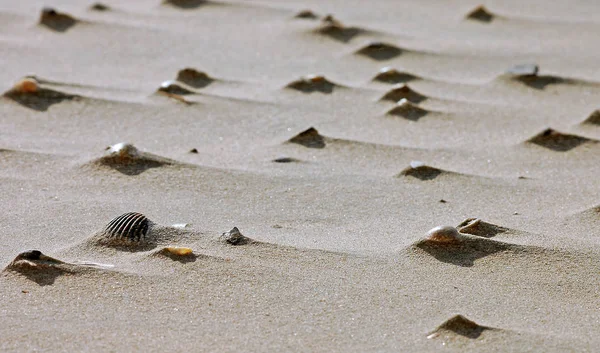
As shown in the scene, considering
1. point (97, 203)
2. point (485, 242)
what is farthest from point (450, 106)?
point (97, 203)

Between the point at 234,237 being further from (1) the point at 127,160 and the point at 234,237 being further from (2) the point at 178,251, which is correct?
(1) the point at 127,160

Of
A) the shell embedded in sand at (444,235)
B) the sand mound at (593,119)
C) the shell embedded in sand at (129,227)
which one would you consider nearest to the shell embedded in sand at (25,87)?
the shell embedded in sand at (129,227)

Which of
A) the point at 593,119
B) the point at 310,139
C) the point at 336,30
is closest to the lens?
the point at 310,139

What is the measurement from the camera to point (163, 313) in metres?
1.52

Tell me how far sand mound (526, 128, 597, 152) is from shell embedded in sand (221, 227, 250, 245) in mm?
890

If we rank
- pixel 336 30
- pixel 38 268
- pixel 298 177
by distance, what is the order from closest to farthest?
pixel 38 268
pixel 298 177
pixel 336 30

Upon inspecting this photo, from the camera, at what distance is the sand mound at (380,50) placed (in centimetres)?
291

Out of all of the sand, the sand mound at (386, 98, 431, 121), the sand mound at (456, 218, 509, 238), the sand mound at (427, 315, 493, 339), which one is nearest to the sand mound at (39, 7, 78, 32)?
the sand

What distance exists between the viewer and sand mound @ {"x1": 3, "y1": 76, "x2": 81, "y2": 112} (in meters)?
2.45

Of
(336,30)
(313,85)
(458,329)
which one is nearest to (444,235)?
(458,329)

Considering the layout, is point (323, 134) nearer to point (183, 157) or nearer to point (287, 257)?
point (183, 157)

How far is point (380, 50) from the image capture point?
9.62 feet

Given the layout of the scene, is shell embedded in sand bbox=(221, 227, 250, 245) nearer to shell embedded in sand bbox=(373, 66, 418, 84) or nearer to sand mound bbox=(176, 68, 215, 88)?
sand mound bbox=(176, 68, 215, 88)

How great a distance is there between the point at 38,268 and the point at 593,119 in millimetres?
1484
